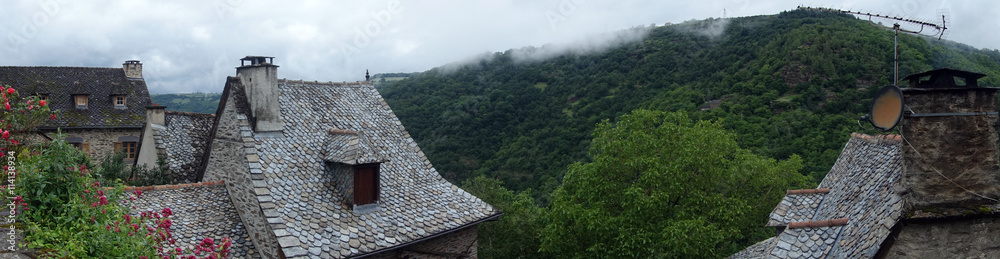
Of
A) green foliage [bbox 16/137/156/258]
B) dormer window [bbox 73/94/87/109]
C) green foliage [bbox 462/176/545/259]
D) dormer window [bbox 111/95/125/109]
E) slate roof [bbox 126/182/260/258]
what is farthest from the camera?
dormer window [bbox 111/95/125/109]

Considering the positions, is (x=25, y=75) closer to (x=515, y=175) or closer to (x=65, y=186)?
(x=515, y=175)

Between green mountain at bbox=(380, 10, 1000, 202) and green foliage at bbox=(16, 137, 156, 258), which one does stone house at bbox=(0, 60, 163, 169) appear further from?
green foliage at bbox=(16, 137, 156, 258)

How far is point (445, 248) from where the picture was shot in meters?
14.1

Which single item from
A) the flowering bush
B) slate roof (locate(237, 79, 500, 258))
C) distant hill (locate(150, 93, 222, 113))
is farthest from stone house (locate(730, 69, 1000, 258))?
distant hill (locate(150, 93, 222, 113))

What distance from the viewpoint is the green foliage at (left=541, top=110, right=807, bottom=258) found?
15.6 metres

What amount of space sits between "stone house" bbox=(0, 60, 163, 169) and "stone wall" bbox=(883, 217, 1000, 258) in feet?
95.1

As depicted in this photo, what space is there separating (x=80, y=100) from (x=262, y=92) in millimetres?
21339

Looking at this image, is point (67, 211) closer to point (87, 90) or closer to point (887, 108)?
point (887, 108)

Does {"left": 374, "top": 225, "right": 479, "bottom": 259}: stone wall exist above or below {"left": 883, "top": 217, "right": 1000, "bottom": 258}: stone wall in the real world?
below

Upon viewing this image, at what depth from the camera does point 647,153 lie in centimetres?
1750

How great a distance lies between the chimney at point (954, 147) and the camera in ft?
24.2

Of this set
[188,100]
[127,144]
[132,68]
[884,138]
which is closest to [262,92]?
[884,138]

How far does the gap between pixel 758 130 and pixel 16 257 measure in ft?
92.7

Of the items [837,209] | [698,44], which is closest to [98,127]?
[837,209]
